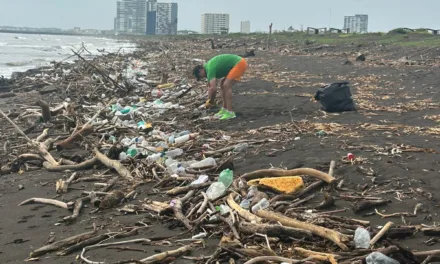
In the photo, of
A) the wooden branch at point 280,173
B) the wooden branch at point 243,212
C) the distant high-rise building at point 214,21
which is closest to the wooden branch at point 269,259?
the wooden branch at point 243,212

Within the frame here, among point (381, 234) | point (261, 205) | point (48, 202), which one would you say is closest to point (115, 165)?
point (48, 202)

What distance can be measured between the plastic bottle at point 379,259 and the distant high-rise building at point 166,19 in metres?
140

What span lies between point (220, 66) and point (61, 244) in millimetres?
5679

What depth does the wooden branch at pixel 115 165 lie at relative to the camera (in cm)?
565

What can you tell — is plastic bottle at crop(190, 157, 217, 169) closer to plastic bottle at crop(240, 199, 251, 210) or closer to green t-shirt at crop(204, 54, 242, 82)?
plastic bottle at crop(240, 199, 251, 210)

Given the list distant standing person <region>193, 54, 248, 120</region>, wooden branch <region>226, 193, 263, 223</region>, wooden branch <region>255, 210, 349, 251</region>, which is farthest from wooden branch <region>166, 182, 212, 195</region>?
distant standing person <region>193, 54, 248, 120</region>

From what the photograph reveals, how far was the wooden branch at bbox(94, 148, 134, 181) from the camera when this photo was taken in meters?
5.65

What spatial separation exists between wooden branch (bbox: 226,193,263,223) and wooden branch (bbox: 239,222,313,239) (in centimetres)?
18

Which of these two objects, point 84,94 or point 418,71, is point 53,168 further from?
point 418,71

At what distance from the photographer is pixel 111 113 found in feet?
31.4

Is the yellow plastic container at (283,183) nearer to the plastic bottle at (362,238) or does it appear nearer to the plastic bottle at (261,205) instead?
the plastic bottle at (261,205)

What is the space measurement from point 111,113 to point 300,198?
6.11 meters

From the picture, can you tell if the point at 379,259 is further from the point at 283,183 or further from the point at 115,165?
the point at 115,165

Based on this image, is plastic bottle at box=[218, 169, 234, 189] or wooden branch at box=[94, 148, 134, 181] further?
wooden branch at box=[94, 148, 134, 181]
